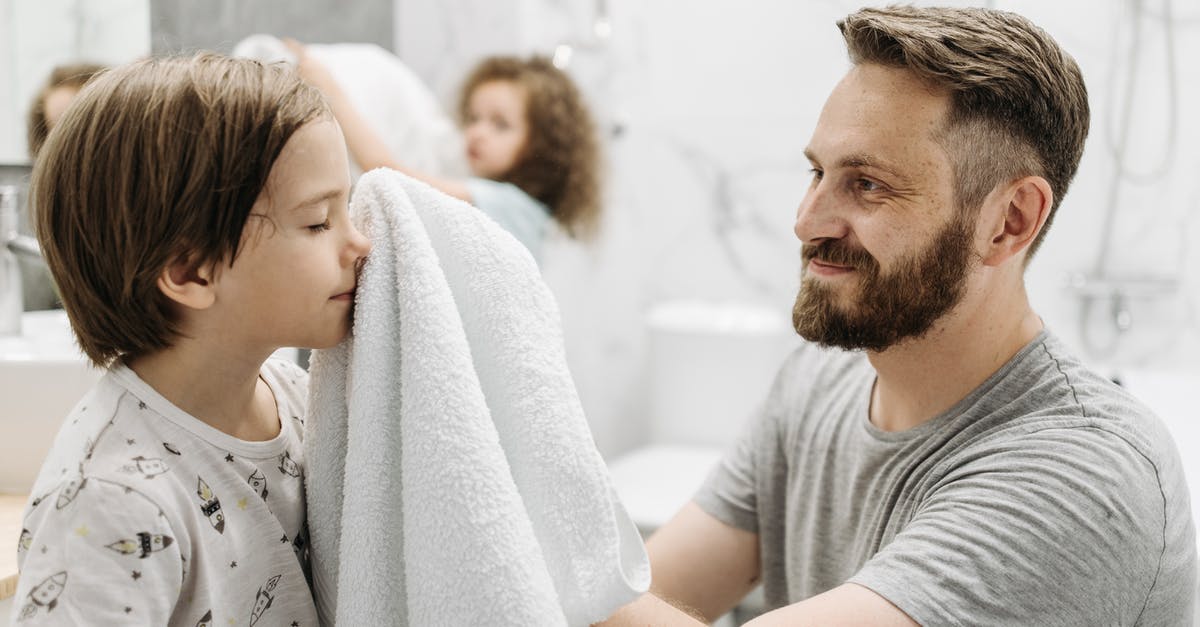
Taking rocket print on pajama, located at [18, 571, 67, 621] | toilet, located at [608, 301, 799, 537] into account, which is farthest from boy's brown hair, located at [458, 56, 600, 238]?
rocket print on pajama, located at [18, 571, 67, 621]

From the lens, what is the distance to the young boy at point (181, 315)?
0.66 metres

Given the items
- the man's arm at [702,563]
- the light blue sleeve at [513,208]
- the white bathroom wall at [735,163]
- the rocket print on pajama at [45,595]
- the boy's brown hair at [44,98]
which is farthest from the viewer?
the white bathroom wall at [735,163]

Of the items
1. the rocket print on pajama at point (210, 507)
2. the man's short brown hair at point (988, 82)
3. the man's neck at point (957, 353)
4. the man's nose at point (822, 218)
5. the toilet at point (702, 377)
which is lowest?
the toilet at point (702, 377)

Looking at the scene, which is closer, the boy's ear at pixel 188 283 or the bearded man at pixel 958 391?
the boy's ear at pixel 188 283

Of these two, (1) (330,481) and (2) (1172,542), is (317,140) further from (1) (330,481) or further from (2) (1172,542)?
(2) (1172,542)

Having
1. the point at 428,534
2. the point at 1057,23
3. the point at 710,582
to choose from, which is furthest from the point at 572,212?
the point at 428,534

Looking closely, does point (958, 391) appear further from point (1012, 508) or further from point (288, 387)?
point (288, 387)

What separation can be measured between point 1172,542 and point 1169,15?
6.12 ft

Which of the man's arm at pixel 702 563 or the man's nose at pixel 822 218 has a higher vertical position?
the man's nose at pixel 822 218

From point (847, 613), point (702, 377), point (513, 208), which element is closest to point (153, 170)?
point (847, 613)

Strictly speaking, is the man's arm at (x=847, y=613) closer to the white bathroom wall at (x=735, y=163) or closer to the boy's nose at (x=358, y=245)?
the boy's nose at (x=358, y=245)

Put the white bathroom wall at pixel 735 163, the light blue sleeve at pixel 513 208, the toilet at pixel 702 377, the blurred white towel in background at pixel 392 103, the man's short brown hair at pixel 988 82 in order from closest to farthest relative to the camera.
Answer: the man's short brown hair at pixel 988 82
the blurred white towel in background at pixel 392 103
the light blue sleeve at pixel 513 208
the white bathroom wall at pixel 735 163
the toilet at pixel 702 377

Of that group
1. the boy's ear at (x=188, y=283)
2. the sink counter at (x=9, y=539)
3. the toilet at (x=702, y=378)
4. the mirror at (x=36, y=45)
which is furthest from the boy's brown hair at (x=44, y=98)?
the toilet at (x=702, y=378)

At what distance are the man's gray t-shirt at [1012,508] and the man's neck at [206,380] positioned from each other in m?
0.54
